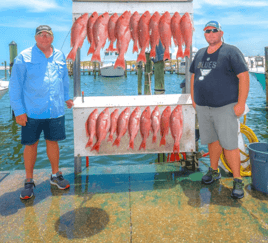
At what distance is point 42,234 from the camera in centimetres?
260

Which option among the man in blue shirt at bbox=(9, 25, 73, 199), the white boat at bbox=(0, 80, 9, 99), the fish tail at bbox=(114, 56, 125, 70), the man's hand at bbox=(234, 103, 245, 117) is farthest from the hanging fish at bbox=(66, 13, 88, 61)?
the white boat at bbox=(0, 80, 9, 99)

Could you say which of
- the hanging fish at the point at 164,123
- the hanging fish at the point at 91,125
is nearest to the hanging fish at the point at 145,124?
the hanging fish at the point at 164,123

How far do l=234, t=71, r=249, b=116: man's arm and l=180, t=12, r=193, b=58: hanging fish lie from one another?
871 millimetres

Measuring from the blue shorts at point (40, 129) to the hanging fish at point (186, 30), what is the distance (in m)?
2.01

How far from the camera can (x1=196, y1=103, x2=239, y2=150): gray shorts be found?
10.5ft

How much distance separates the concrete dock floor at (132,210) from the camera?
2568 mm

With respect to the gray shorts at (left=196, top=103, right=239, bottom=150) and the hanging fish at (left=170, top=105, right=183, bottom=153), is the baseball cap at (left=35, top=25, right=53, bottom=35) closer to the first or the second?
the hanging fish at (left=170, top=105, right=183, bottom=153)

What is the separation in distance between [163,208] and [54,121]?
5.87 ft

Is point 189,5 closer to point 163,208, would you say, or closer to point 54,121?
point 54,121

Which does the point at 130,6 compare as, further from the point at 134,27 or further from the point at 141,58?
the point at 141,58

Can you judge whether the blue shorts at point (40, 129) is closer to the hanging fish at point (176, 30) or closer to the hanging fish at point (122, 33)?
the hanging fish at point (122, 33)

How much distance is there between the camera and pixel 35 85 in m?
3.19

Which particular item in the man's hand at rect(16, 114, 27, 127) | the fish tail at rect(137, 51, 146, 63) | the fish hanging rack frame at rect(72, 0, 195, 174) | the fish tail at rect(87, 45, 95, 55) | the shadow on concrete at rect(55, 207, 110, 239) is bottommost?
the shadow on concrete at rect(55, 207, 110, 239)

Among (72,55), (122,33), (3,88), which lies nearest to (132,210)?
(72,55)
